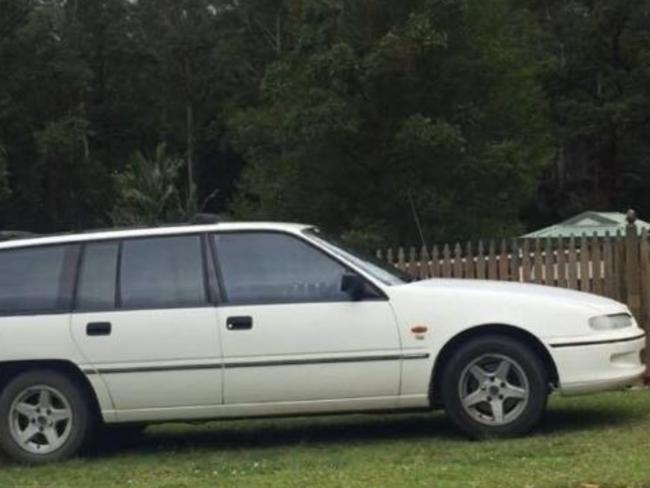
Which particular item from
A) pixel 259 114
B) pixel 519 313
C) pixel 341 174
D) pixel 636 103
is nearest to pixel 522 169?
pixel 341 174

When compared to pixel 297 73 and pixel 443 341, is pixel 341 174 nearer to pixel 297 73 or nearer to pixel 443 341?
pixel 297 73

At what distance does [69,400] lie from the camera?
795 centimetres

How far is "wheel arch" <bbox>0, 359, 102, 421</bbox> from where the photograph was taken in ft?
26.2

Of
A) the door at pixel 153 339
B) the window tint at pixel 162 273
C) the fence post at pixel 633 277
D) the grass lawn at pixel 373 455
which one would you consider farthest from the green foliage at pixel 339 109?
the door at pixel 153 339

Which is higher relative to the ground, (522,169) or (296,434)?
(522,169)

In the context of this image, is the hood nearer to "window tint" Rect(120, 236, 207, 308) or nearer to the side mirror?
the side mirror

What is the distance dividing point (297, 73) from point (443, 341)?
2801 cm

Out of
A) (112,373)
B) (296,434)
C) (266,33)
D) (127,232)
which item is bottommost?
(296,434)

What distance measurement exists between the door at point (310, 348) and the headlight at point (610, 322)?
4.50ft

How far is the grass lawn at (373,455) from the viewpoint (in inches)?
261

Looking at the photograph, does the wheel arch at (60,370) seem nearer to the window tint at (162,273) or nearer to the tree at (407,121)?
the window tint at (162,273)

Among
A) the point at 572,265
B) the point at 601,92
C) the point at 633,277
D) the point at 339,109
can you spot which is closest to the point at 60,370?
the point at 572,265

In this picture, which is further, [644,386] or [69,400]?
[644,386]

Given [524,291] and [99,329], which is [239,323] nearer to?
[99,329]
